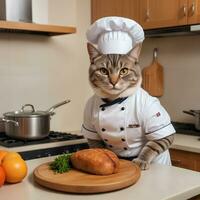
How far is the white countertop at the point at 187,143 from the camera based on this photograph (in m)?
1.87

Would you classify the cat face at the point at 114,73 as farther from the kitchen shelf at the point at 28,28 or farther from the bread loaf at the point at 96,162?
the kitchen shelf at the point at 28,28

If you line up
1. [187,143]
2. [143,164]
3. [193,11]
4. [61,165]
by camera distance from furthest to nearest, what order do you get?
[193,11] → [187,143] → [143,164] → [61,165]

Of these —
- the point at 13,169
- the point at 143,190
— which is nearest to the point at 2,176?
the point at 13,169

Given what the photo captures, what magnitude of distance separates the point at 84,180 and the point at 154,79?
63.6 inches

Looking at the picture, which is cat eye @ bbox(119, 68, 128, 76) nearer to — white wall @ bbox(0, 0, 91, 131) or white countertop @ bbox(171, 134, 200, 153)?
white countertop @ bbox(171, 134, 200, 153)

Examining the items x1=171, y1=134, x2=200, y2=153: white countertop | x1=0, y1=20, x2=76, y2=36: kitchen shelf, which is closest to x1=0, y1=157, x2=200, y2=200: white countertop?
x1=171, y1=134, x2=200, y2=153: white countertop

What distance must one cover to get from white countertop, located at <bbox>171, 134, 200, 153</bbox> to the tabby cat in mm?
503

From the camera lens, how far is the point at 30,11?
225 centimetres

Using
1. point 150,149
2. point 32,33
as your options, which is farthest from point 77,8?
point 150,149

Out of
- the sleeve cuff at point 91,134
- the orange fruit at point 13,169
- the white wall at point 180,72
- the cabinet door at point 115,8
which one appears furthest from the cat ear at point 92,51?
the white wall at point 180,72

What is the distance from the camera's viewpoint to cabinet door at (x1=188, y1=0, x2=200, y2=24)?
208cm

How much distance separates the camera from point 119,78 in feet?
4.49

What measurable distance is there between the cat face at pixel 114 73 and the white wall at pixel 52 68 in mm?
993

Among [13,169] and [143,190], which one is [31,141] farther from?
[143,190]
